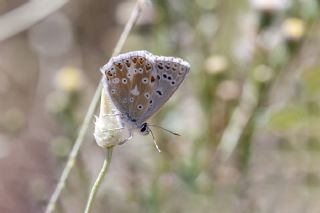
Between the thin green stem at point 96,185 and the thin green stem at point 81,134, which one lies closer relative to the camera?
the thin green stem at point 96,185

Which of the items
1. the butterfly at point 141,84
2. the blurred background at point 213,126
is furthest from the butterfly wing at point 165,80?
the blurred background at point 213,126

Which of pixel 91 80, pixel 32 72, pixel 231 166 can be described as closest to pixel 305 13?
pixel 231 166

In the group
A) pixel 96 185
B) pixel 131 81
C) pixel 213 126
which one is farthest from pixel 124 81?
pixel 213 126

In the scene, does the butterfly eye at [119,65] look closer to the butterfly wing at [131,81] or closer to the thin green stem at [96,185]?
the butterfly wing at [131,81]

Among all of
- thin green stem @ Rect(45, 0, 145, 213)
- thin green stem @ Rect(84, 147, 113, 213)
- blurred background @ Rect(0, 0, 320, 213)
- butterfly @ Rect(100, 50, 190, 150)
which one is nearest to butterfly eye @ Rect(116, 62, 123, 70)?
butterfly @ Rect(100, 50, 190, 150)

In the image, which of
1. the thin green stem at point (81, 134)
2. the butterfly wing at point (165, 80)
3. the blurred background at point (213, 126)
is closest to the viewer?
the butterfly wing at point (165, 80)

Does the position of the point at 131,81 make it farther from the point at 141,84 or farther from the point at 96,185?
the point at 96,185

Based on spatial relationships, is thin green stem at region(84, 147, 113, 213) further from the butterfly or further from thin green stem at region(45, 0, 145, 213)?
thin green stem at region(45, 0, 145, 213)
